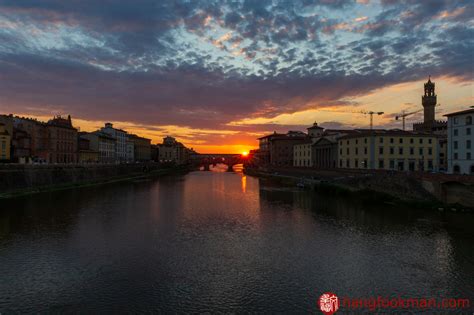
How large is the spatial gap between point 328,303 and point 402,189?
142 feet

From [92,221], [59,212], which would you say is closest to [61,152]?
[59,212]

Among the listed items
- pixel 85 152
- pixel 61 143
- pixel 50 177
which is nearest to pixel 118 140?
pixel 85 152

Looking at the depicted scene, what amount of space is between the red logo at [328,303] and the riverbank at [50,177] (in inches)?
2118

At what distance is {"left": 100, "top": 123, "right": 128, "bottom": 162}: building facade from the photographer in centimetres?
14275

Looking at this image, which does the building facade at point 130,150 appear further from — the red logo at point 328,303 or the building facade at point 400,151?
the red logo at point 328,303

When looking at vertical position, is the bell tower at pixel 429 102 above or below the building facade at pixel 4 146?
above

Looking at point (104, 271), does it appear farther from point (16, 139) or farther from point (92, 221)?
point (16, 139)

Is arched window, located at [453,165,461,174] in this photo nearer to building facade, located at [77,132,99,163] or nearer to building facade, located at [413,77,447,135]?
building facade, located at [413,77,447,135]

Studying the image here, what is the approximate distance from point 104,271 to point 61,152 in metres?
82.8

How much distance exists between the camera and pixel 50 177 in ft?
228

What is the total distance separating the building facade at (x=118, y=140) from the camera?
142750mm

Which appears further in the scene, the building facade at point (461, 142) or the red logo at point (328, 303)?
the building facade at point (461, 142)

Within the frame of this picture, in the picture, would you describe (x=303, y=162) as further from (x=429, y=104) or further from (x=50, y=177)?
(x=50, y=177)

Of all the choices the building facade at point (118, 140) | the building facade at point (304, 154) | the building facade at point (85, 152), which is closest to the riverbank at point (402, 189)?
the building facade at point (304, 154)
